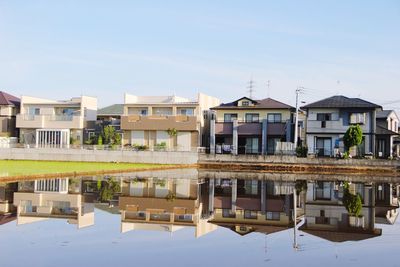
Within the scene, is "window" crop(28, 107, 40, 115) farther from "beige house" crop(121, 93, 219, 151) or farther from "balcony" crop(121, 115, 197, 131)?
"balcony" crop(121, 115, 197, 131)

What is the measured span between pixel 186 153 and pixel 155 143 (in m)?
7.81

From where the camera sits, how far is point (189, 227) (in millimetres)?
14320

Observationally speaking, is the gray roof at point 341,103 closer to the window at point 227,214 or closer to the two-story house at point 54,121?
the two-story house at point 54,121

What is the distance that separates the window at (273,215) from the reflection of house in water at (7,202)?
8.23m

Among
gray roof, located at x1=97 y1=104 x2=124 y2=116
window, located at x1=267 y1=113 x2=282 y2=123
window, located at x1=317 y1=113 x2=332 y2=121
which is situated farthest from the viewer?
gray roof, located at x1=97 y1=104 x2=124 y2=116

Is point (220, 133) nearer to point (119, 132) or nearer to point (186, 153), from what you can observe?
point (186, 153)

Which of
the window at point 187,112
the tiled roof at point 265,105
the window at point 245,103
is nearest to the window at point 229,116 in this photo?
the tiled roof at point 265,105

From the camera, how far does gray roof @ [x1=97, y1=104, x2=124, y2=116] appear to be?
2434 inches

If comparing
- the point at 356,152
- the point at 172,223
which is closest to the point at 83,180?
the point at 172,223

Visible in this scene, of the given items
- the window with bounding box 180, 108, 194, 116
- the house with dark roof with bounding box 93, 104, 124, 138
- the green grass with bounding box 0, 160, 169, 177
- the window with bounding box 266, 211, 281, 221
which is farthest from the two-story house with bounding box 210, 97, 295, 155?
the window with bounding box 266, 211, 281, 221

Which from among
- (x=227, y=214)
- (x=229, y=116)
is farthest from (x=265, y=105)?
(x=227, y=214)

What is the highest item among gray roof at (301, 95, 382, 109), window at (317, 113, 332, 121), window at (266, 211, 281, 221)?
gray roof at (301, 95, 382, 109)

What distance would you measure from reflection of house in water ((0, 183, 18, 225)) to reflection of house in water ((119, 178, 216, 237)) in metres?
3.46

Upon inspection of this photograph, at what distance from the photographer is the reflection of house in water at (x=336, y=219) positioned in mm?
13603
